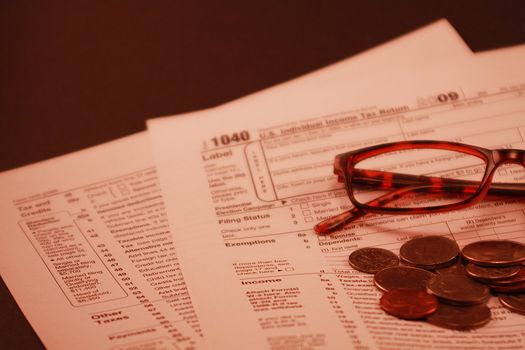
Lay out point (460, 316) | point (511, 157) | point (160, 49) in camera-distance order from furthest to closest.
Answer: point (160, 49) → point (511, 157) → point (460, 316)

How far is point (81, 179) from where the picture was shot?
69cm

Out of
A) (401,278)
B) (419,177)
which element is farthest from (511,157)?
(401,278)

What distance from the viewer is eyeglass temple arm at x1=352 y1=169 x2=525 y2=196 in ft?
1.91

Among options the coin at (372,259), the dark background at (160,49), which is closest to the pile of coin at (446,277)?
the coin at (372,259)

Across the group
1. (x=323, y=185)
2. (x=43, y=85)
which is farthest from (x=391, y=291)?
(x=43, y=85)

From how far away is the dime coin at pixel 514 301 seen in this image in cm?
46

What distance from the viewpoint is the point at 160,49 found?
891mm

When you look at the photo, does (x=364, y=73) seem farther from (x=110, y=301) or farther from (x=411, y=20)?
(x=110, y=301)

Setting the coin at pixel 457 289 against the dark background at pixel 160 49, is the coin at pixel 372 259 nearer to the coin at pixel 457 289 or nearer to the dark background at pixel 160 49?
the coin at pixel 457 289

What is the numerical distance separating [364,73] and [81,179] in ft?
1.34

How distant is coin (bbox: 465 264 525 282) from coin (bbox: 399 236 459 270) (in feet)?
0.08

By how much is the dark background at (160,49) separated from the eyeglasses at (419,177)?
9.2 inches

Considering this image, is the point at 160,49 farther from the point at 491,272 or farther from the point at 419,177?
the point at 491,272

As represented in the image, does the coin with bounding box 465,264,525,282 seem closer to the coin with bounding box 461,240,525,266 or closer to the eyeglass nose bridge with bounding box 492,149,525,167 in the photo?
the coin with bounding box 461,240,525,266
